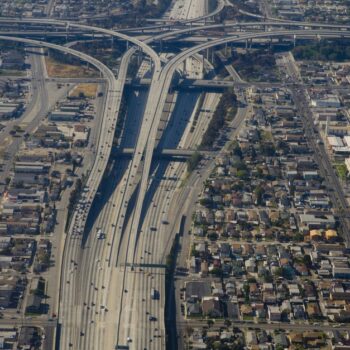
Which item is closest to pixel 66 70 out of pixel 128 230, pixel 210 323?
pixel 128 230

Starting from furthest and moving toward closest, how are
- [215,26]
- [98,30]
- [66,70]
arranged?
[215,26], [98,30], [66,70]

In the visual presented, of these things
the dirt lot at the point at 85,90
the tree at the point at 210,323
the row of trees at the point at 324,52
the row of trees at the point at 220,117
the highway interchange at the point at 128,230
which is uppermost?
the row of trees at the point at 324,52

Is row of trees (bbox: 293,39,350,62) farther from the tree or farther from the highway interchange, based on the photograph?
the tree

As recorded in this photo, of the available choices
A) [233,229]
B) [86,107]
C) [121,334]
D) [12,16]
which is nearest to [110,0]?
[12,16]

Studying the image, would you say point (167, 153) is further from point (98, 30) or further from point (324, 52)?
point (98, 30)

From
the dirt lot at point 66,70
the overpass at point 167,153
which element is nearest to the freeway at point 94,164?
the overpass at point 167,153

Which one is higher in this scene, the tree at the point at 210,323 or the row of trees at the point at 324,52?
the row of trees at the point at 324,52

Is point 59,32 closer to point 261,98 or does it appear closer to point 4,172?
point 261,98

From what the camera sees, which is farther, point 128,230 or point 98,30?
point 98,30

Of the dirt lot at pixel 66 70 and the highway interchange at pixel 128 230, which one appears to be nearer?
the highway interchange at pixel 128 230

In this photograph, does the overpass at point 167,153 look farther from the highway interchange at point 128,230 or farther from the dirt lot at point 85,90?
the dirt lot at point 85,90
